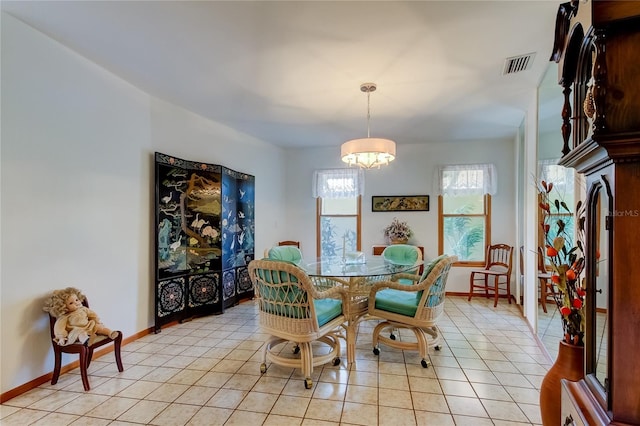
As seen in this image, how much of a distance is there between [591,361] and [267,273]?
1963 millimetres

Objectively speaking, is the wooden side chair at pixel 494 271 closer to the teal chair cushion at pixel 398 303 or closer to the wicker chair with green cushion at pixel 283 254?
the teal chair cushion at pixel 398 303

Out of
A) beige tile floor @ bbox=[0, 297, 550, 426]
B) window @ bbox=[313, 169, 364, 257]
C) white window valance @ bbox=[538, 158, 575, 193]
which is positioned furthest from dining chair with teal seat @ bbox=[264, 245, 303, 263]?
white window valance @ bbox=[538, 158, 575, 193]

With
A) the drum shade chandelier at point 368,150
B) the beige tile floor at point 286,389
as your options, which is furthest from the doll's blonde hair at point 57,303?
the drum shade chandelier at point 368,150

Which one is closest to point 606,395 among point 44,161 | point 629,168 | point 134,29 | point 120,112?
point 629,168

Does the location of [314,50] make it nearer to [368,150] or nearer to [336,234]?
[368,150]

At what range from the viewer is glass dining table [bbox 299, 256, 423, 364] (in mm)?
2941

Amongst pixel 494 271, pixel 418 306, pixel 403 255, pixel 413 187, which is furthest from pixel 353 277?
pixel 413 187

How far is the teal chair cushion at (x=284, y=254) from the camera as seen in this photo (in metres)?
3.75

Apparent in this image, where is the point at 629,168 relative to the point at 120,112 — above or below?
below

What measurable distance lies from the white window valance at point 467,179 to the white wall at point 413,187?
0.37ft

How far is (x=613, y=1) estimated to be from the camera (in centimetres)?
87

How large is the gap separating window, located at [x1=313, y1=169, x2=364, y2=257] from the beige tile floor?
295 cm

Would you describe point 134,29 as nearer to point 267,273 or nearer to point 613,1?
point 267,273

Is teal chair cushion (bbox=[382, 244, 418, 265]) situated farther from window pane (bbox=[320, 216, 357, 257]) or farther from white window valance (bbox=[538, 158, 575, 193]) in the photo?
window pane (bbox=[320, 216, 357, 257])
